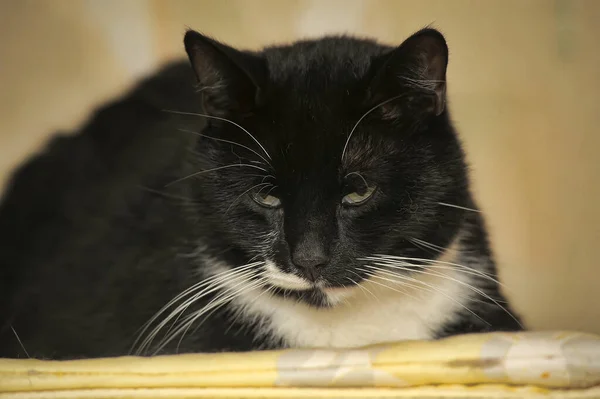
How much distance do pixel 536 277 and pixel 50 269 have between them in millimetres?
976

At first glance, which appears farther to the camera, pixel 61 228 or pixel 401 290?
pixel 61 228

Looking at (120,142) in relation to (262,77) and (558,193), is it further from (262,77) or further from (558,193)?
(558,193)

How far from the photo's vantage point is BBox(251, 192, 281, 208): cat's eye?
37.7 inches

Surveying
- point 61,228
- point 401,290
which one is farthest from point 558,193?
point 61,228

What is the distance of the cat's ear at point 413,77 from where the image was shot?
2.83ft

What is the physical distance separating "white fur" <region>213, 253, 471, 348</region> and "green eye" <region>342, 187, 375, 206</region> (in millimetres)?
190

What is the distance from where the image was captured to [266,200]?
38.1 inches

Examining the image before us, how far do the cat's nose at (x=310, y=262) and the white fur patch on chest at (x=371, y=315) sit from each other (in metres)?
0.15

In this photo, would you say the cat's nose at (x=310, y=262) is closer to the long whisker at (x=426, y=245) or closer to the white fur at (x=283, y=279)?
the white fur at (x=283, y=279)

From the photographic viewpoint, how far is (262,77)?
3.05ft

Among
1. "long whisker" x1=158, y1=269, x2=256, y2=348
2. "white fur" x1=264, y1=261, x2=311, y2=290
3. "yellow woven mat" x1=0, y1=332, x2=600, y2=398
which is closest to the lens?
"yellow woven mat" x1=0, y1=332, x2=600, y2=398

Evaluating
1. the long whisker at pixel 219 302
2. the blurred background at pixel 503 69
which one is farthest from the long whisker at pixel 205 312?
the blurred background at pixel 503 69

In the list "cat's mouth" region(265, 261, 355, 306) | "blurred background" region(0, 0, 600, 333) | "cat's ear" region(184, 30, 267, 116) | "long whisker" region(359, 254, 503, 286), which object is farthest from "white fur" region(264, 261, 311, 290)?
"blurred background" region(0, 0, 600, 333)

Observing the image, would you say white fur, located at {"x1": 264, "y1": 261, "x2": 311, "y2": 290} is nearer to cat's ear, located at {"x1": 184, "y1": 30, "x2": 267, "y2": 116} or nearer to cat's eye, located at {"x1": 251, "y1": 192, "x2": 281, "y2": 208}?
cat's eye, located at {"x1": 251, "y1": 192, "x2": 281, "y2": 208}
